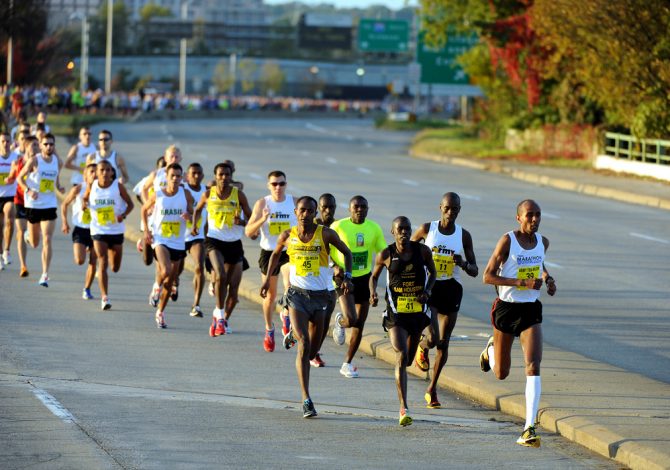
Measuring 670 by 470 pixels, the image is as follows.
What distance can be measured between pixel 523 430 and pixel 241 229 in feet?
18.6

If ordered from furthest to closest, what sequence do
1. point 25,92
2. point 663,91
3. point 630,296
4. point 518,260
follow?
1. point 25,92
2. point 663,91
3. point 630,296
4. point 518,260

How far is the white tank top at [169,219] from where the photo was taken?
15.8 m

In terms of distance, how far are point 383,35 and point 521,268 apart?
100 metres

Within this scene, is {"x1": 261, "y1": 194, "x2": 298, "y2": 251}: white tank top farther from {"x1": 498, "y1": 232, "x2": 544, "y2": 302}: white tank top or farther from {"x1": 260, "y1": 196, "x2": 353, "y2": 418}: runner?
{"x1": 498, "y1": 232, "x2": 544, "y2": 302}: white tank top

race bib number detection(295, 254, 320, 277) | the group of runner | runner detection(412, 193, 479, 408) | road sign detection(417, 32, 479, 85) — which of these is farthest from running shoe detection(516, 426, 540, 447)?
road sign detection(417, 32, 479, 85)

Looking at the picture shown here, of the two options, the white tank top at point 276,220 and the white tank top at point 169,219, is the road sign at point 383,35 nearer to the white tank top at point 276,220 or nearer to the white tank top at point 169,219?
the white tank top at point 169,219

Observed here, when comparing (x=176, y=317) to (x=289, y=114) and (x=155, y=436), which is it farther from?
(x=289, y=114)

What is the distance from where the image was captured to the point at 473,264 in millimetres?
11875

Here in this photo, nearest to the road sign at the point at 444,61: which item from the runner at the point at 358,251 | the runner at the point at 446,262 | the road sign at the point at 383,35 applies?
the road sign at the point at 383,35

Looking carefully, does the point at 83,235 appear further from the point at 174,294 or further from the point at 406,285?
the point at 406,285

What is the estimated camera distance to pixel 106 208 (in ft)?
55.9

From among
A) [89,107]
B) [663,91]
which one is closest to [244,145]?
[663,91]

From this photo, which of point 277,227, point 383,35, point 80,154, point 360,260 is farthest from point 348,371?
point 383,35

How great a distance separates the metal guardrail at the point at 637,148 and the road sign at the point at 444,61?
93.8 feet
